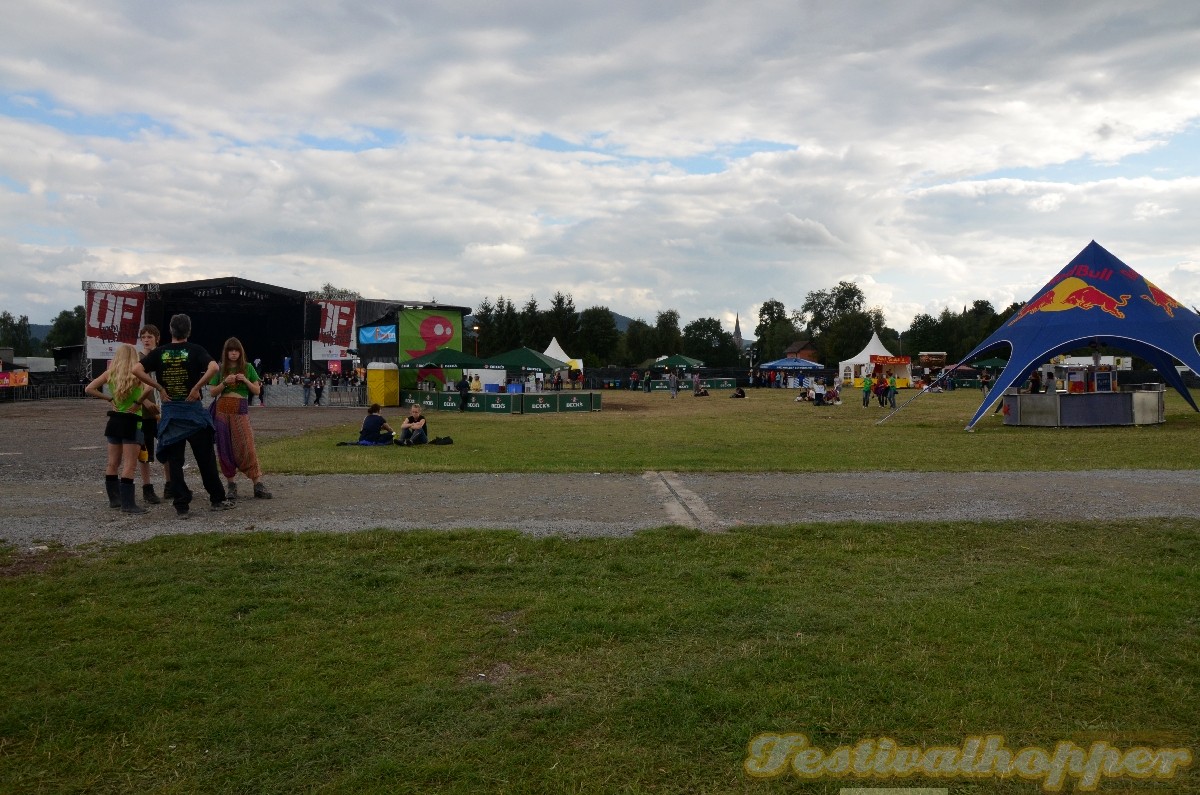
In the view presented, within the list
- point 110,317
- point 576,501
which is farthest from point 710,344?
point 576,501

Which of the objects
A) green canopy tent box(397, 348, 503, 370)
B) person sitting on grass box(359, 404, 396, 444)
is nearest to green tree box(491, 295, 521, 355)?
green canopy tent box(397, 348, 503, 370)

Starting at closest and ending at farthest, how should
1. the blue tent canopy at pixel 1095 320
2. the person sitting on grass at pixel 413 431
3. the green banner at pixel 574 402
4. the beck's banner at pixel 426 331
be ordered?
the person sitting on grass at pixel 413 431 → the blue tent canopy at pixel 1095 320 → the green banner at pixel 574 402 → the beck's banner at pixel 426 331

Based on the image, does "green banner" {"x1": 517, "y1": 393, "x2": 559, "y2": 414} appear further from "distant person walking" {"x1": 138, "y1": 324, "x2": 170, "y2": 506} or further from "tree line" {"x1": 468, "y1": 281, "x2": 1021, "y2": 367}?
"tree line" {"x1": 468, "y1": 281, "x2": 1021, "y2": 367}

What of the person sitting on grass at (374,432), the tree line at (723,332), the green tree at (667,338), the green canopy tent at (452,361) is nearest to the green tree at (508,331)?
the tree line at (723,332)

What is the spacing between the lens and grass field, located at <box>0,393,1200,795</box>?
11.5 feet

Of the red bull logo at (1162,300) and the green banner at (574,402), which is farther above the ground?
the red bull logo at (1162,300)

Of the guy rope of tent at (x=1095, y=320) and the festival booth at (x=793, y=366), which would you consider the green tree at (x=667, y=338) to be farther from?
the guy rope of tent at (x=1095, y=320)

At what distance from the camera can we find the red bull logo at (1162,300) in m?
24.0

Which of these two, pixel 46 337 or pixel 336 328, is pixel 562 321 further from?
pixel 46 337

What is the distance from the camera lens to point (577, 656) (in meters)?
4.63

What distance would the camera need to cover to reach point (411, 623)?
5.20m

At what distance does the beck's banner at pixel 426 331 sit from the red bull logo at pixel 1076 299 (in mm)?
29433

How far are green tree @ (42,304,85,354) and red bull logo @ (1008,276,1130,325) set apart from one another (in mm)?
131422

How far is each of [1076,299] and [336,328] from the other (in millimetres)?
45275
